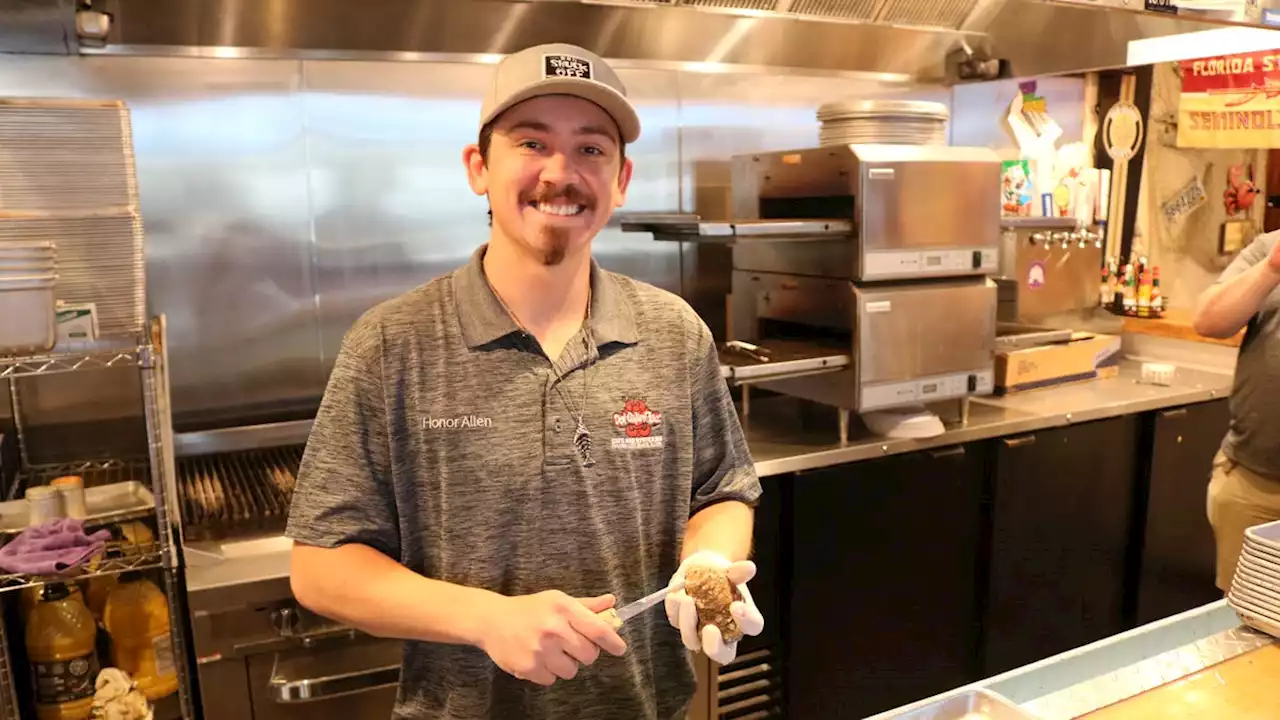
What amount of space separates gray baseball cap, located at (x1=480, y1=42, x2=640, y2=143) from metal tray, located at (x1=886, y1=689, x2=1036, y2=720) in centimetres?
87

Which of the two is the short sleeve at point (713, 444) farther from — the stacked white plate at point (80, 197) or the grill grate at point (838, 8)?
the grill grate at point (838, 8)

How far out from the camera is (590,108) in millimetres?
1292

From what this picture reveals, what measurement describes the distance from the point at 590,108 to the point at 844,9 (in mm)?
1820

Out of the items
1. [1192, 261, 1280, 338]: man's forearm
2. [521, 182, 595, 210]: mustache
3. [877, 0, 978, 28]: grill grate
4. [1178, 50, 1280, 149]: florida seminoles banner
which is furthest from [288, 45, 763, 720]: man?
[1178, 50, 1280, 149]: florida seminoles banner

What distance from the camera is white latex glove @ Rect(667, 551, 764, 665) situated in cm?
114

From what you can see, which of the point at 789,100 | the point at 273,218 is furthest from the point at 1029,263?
the point at 273,218

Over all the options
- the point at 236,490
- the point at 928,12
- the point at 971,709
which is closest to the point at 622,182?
the point at 971,709

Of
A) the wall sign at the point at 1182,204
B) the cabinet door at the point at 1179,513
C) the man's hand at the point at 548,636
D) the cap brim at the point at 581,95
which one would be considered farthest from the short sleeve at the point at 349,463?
the wall sign at the point at 1182,204

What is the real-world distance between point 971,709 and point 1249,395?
58.2 inches

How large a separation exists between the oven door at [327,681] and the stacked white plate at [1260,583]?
60.2 inches

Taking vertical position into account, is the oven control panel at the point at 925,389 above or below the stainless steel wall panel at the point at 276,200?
below

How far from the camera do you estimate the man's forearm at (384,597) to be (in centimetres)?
115

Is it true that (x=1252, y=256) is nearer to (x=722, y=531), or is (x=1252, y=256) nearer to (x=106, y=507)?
(x=722, y=531)

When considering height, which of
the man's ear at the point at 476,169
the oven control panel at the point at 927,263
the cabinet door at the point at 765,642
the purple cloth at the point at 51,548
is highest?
the man's ear at the point at 476,169
